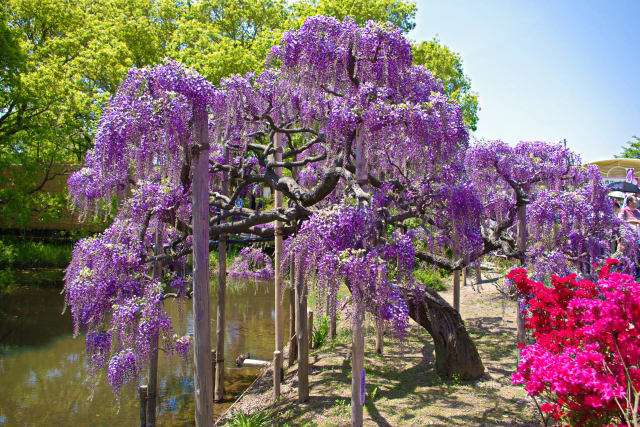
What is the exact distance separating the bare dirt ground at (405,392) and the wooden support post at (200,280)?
1.52 m

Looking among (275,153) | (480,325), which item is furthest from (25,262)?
(480,325)

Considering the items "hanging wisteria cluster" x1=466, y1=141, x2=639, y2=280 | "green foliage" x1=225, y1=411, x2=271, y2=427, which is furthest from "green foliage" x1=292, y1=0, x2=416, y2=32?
"green foliage" x1=225, y1=411, x2=271, y2=427

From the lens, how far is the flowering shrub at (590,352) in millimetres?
3383

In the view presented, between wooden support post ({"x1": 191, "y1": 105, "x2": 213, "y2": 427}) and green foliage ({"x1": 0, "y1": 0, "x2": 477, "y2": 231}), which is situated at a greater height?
green foliage ({"x1": 0, "y1": 0, "x2": 477, "y2": 231})

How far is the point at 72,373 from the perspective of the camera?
966 cm

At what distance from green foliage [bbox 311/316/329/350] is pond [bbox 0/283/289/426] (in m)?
1.21

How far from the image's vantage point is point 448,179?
22.3 feet

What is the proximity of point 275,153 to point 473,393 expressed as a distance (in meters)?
4.60

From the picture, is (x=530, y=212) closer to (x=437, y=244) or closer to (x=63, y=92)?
(x=437, y=244)

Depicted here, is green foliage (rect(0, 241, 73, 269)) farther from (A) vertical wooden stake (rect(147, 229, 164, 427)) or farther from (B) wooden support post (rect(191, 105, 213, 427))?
(B) wooden support post (rect(191, 105, 213, 427))

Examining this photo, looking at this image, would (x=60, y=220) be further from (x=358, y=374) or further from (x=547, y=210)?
(x=547, y=210)

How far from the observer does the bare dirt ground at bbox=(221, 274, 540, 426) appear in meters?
6.04

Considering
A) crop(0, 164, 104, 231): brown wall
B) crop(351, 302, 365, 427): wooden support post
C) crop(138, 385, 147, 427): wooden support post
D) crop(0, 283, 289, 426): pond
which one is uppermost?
crop(0, 164, 104, 231): brown wall

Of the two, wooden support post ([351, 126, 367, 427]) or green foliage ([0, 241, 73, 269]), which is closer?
wooden support post ([351, 126, 367, 427])
